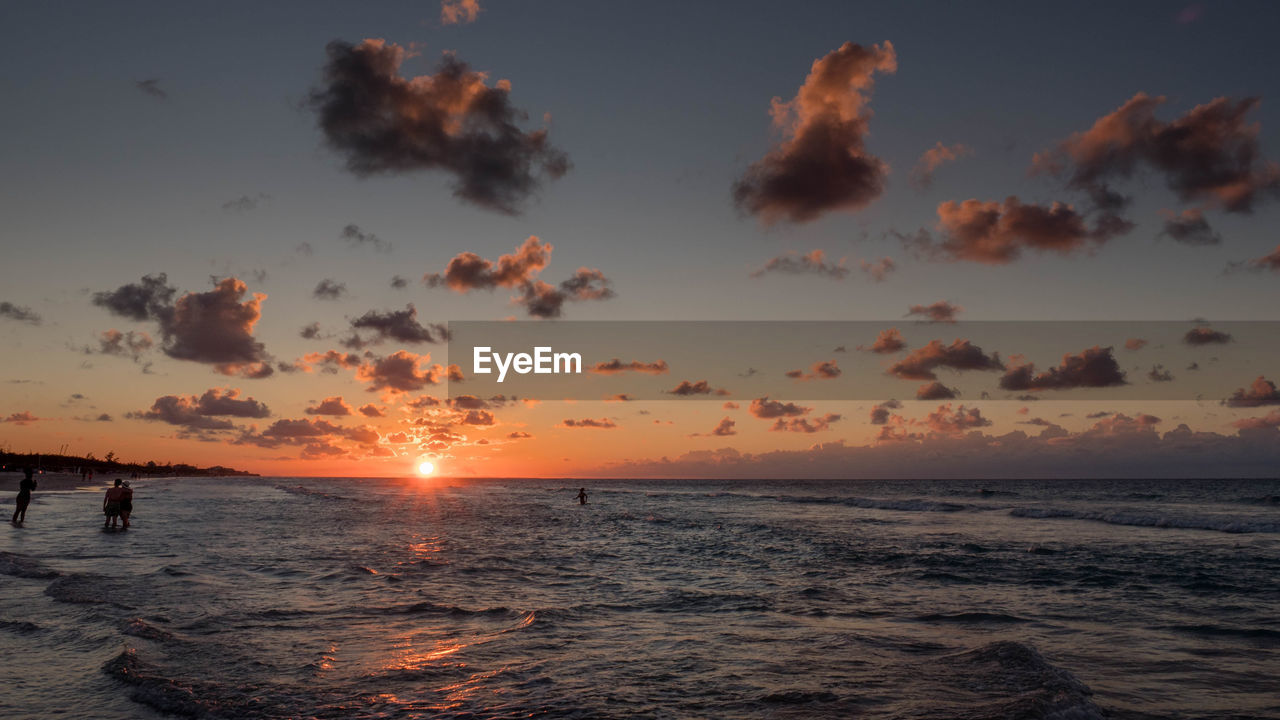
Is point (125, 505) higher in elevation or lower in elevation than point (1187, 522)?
higher

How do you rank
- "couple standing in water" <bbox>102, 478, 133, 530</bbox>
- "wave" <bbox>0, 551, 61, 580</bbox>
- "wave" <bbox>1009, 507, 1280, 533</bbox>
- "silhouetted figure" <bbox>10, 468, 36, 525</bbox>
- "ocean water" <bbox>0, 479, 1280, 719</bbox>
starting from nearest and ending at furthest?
1. "ocean water" <bbox>0, 479, 1280, 719</bbox>
2. "wave" <bbox>0, 551, 61, 580</bbox>
3. "couple standing in water" <bbox>102, 478, 133, 530</bbox>
4. "silhouetted figure" <bbox>10, 468, 36, 525</bbox>
5. "wave" <bbox>1009, 507, 1280, 533</bbox>

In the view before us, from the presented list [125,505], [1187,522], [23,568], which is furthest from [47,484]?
[1187,522]

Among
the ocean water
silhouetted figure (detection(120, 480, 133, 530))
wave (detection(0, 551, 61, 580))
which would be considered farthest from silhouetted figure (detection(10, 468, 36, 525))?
wave (detection(0, 551, 61, 580))

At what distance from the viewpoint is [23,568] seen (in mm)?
19219

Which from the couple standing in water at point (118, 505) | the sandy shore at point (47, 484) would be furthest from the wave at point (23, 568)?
the sandy shore at point (47, 484)

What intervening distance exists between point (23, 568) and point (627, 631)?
56.4 ft

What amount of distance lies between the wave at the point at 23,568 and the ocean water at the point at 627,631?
9cm

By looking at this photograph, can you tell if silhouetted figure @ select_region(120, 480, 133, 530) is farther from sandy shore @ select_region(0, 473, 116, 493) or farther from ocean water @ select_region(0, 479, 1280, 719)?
sandy shore @ select_region(0, 473, 116, 493)

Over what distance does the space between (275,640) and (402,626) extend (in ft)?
7.55

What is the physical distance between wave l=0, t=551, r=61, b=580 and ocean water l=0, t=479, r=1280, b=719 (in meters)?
0.09

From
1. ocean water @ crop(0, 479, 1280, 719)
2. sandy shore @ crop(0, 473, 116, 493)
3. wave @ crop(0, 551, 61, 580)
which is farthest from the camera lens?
sandy shore @ crop(0, 473, 116, 493)

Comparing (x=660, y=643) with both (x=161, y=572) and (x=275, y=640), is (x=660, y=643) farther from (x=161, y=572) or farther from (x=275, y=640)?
(x=161, y=572)

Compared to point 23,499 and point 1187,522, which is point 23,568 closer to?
point 23,499

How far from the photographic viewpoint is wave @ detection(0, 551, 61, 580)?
1822 cm
